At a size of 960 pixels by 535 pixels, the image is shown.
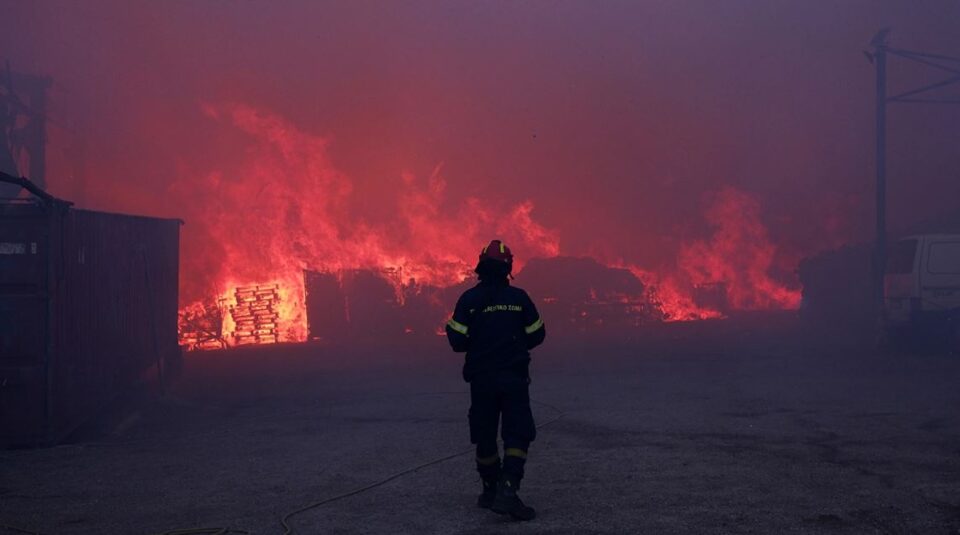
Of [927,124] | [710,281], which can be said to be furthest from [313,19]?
[927,124]

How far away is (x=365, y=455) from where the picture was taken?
766 centimetres

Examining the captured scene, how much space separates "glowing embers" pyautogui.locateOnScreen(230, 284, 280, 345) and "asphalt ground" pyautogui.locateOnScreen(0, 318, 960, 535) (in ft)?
24.2

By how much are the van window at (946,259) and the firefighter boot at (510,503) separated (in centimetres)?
1228

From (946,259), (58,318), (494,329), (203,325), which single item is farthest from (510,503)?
(203,325)

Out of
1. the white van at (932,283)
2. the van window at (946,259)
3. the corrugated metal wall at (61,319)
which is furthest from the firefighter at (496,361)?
the van window at (946,259)

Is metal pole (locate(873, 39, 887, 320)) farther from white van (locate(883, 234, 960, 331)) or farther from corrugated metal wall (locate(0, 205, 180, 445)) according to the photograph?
corrugated metal wall (locate(0, 205, 180, 445))

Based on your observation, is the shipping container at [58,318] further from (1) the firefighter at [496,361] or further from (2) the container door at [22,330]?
(1) the firefighter at [496,361]

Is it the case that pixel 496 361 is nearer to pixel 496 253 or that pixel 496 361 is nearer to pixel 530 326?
pixel 530 326

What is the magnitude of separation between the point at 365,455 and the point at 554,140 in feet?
80.8

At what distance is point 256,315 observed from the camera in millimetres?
21594

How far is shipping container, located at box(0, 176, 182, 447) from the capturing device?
845 centimetres

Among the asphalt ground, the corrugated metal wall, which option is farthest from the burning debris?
the corrugated metal wall

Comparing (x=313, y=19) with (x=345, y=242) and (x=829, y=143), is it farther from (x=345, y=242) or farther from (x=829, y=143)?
(x=829, y=143)

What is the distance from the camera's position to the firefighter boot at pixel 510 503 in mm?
5340
